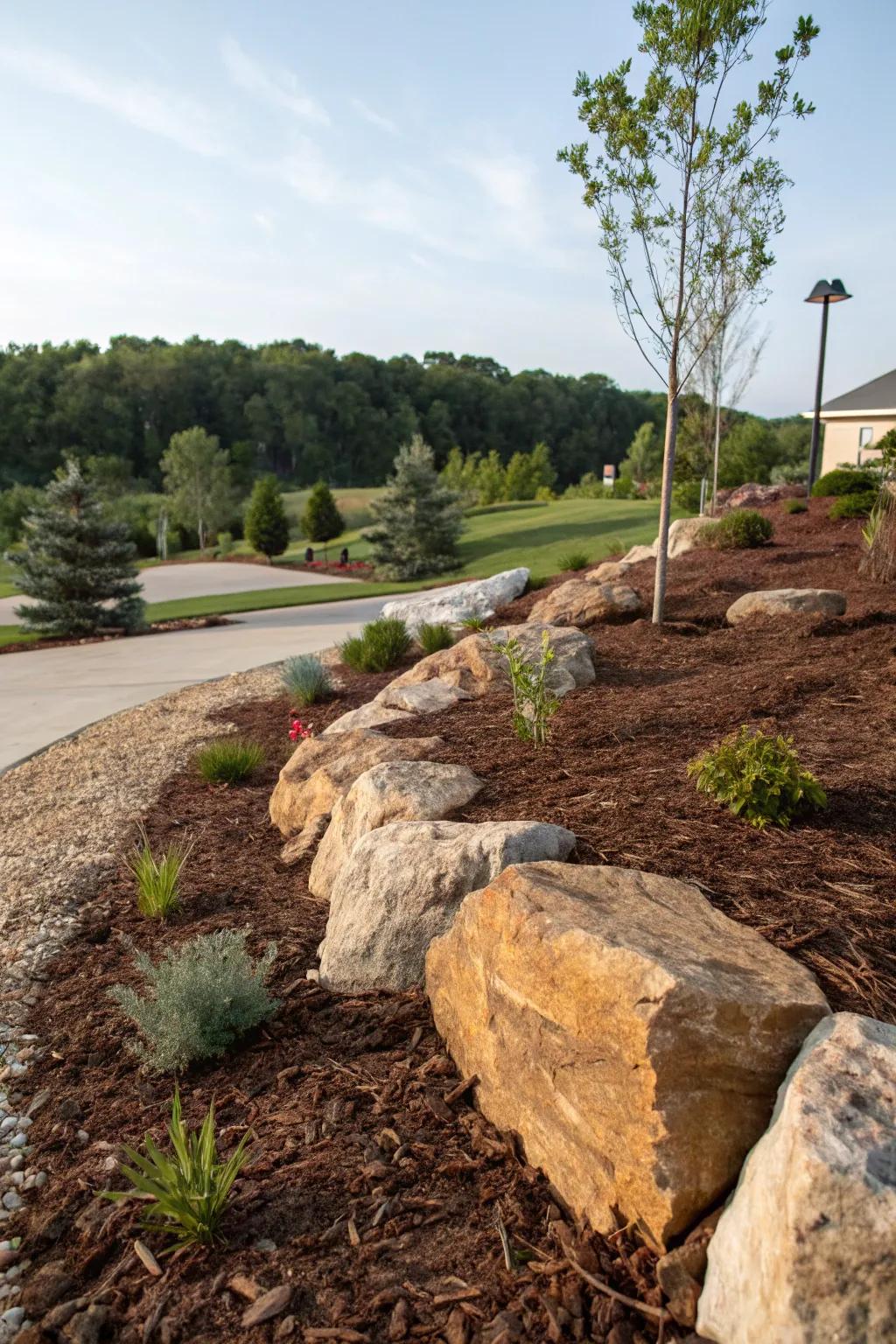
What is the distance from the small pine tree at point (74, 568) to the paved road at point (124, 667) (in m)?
0.77

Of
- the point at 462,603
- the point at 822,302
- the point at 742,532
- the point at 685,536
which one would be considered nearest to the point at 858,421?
the point at 822,302

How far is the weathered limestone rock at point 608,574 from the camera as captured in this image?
10828 millimetres

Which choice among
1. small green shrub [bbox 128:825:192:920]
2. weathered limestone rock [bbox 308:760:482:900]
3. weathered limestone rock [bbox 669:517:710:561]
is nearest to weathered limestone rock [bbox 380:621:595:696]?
weathered limestone rock [bbox 308:760:482:900]

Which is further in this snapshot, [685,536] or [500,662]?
[685,536]

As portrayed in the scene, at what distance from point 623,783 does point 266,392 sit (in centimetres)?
6133

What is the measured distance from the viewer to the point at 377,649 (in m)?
8.38

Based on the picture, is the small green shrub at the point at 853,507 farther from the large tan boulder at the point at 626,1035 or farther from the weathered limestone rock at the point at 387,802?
the large tan boulder at the point at 626,1035

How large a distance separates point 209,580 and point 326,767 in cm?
1941

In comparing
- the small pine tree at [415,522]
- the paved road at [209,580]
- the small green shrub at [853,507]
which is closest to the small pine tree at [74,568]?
the paved road at [209,580]

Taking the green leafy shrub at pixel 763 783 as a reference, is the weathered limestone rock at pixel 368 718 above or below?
below

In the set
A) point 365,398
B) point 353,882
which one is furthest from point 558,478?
point 353,882

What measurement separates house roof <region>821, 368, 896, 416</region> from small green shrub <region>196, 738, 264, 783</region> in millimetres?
21693

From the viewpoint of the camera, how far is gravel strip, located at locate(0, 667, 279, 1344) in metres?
2.56

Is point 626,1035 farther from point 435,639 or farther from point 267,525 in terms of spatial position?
point 267,525
